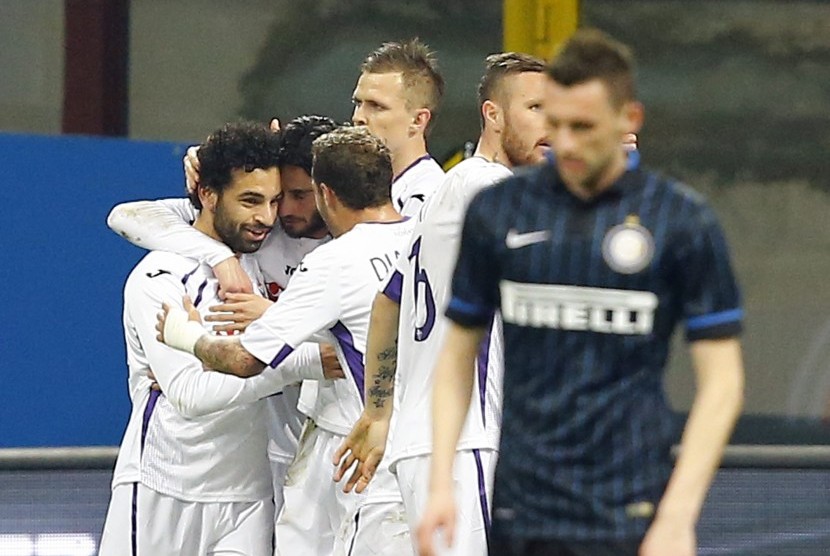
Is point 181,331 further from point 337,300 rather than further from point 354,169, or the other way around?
point 354,169

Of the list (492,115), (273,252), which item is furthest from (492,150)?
(273,252)

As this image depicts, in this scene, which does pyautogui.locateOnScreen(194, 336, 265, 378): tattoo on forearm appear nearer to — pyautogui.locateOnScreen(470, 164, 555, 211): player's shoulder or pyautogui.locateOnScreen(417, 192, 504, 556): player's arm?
pyautogui.locateOnScreen(417, 192, 504, 556): player's arm

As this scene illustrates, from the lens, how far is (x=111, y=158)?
899 centimetres

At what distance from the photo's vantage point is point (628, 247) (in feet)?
10.4

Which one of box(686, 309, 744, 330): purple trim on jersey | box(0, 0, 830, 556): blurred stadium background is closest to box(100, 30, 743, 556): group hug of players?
box(686, 309, 744, 330): purple trim on jersey

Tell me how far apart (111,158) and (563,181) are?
602 cm

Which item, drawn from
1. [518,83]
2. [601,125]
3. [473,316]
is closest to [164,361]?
[518,83]

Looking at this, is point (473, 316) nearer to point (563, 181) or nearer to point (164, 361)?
point (563, 181)

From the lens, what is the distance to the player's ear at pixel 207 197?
204 inches

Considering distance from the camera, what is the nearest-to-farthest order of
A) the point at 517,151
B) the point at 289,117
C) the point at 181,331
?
the point at 517,151
the point at 181,331
the point at 289,117

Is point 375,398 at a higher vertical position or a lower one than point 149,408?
higher

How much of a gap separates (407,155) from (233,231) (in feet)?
2.81

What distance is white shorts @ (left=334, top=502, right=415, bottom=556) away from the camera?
4.60 metres

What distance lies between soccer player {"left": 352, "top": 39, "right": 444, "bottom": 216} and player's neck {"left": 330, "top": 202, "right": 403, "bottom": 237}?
832mm
